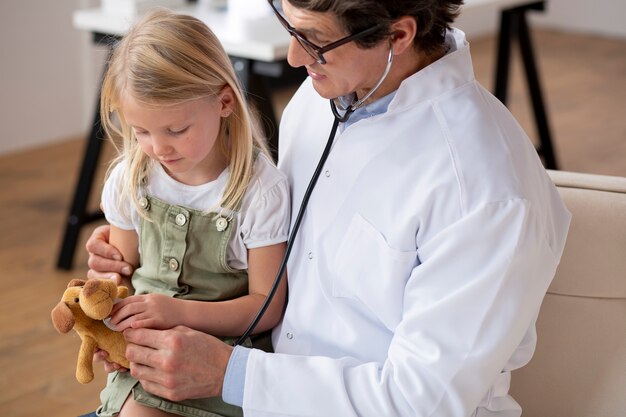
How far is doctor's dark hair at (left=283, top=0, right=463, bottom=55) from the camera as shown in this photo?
53.7 inches

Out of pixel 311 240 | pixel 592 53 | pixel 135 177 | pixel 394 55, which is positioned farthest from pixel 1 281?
pixel 592 53

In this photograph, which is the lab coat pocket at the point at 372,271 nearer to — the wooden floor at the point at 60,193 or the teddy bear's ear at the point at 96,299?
the teddy bear's ear at the point at 96,299

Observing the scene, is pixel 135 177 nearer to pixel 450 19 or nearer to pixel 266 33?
pixel 450 19

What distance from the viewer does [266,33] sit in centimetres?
281

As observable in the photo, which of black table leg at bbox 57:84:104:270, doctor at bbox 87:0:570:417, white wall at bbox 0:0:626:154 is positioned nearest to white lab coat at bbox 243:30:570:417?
doctor at bbox 87:0:570:417

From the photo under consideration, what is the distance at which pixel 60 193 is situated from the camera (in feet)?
13.2

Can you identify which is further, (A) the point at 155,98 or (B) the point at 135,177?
(B) the point at 135,177

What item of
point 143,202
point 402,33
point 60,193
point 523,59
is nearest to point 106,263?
point 143,202

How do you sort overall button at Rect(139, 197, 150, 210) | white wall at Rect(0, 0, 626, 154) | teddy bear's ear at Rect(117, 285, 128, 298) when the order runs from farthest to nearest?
white wall at Rect(0, 0, 626, 154), overall button at Rect(139, 197, 150, 210), teddy bear's ear at Rect(117, 285, 128, 298)

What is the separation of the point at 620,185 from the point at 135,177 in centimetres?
81

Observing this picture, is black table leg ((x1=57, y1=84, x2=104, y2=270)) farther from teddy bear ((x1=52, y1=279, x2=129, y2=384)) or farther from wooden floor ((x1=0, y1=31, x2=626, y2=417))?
teddy bear ((x1=52, y1=279, x2=129, y2=384))

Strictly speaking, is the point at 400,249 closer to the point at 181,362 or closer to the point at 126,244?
the point at 181,362

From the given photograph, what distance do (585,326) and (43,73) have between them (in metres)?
3.43

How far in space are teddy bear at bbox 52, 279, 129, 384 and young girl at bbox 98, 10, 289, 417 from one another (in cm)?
3
